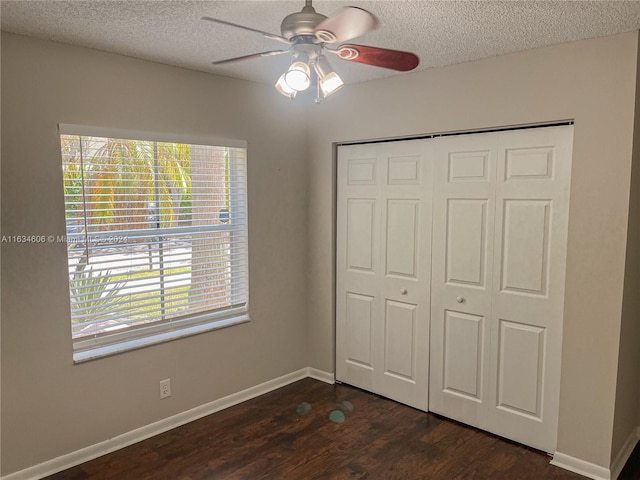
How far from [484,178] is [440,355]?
122cm

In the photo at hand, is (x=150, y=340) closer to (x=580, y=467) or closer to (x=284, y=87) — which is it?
(x=284, y=87)

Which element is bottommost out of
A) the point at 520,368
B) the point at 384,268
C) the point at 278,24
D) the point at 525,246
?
the point at 520,368

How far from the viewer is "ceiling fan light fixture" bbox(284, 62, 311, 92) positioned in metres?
1.80

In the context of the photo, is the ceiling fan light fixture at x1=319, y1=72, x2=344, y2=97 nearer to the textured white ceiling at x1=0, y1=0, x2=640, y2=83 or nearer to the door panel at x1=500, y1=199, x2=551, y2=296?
the textured white ceiling at x1=0, y1=0, x2=640, y2=83

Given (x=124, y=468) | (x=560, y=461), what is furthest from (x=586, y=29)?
(x=124, y=468)

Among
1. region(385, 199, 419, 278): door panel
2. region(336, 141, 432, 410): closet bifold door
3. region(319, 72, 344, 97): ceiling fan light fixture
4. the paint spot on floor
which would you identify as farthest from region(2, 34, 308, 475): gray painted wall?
region(319, 72, 344, 97): ceiling fan light fixture

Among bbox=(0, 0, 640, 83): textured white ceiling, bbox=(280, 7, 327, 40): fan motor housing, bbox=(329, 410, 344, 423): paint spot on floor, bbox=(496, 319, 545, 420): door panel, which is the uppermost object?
bbox=(0, 0, 640, 83): textured white ceiling

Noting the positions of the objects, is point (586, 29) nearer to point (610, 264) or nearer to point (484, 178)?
point (484, 178)

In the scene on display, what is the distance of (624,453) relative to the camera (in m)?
2.82

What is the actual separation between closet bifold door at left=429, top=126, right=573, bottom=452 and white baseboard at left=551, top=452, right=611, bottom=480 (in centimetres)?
9

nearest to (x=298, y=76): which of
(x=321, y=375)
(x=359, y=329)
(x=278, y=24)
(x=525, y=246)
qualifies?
(x=278, y=24)

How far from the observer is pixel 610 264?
2.51m

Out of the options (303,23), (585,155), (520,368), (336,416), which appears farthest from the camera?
(336,416)

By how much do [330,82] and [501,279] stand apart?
1.72 metres
